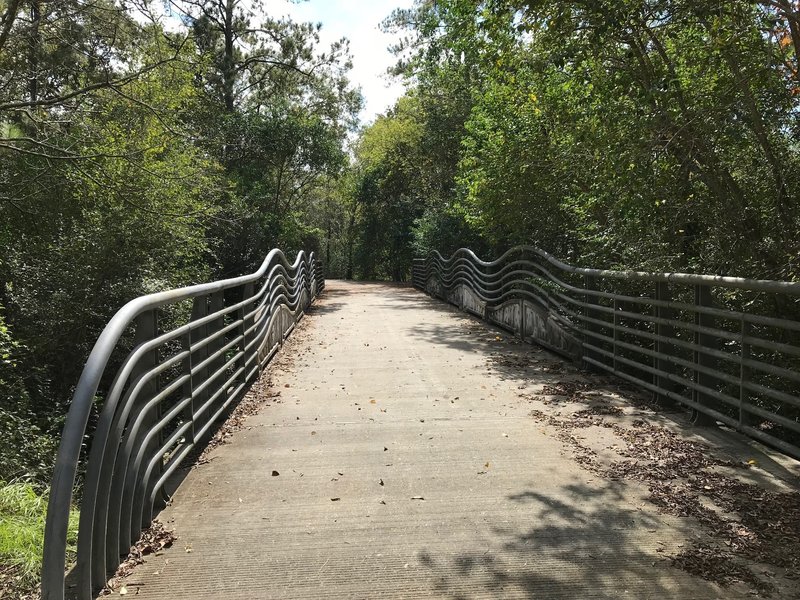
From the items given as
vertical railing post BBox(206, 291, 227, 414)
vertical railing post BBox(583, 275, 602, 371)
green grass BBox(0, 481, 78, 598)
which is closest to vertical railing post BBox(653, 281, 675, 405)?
vertical railing post BBox(583, 275, 602, 371)

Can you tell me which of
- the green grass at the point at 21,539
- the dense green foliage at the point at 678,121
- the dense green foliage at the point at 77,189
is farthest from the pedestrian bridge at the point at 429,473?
the dense green foliage at the point at 77,189

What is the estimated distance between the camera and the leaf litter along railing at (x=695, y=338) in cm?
410

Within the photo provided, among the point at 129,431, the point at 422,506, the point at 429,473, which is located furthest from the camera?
the point at 429,473

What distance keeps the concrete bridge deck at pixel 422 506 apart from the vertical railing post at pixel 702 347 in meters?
0.30

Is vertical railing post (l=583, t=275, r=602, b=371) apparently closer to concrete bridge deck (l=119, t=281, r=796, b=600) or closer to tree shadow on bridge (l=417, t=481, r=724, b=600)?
concrete bridge deck (l=119, t=281, r=796, b=600)

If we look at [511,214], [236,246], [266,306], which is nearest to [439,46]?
[511,214]

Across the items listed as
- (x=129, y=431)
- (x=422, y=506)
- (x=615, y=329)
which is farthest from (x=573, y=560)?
(x=615, y=329)

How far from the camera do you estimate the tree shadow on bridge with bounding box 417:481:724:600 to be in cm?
261

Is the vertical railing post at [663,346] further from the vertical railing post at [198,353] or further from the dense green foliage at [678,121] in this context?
the vertical railing post at [198,353]

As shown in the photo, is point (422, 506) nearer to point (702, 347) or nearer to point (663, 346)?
point (702, 347)

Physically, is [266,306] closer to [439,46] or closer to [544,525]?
[544,525]

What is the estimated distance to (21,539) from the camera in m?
3.13

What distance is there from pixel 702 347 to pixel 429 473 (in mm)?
2290

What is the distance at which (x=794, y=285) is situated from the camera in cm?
358
